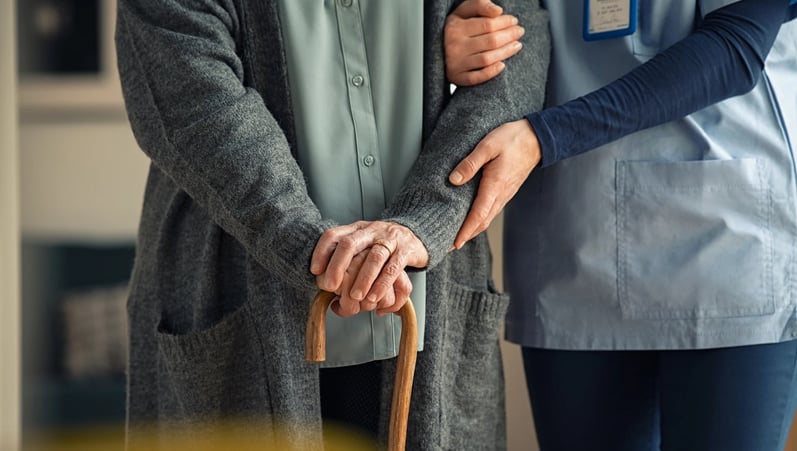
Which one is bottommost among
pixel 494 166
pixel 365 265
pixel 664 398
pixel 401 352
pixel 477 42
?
pixel 664 398

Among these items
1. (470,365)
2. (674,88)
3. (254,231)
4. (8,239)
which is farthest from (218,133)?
(8,239)

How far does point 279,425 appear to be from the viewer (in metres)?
1.21

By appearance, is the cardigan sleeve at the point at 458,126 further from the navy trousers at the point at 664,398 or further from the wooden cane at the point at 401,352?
the navy trousers at the point at 664,398

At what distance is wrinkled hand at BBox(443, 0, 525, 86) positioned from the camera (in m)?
1.26

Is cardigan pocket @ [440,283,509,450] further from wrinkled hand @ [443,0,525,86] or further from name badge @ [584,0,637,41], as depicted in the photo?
name badge @ [584,0,637,41]

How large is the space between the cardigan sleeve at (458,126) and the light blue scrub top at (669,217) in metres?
0.06

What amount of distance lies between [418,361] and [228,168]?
37 centimetres

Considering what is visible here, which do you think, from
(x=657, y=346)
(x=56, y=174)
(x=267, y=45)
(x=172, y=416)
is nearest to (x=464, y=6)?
(x=267, y=45)

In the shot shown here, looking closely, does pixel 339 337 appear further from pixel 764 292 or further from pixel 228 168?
pixel 764 292

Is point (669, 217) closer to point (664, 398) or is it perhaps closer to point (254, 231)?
point (664, 398)

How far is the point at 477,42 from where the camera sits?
1256 mm

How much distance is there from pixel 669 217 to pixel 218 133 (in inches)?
24.8

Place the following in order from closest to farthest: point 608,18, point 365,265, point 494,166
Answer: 1. point 365,265
2. point 494,166
3. point 608,18

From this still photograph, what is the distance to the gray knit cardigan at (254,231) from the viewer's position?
1.16m
